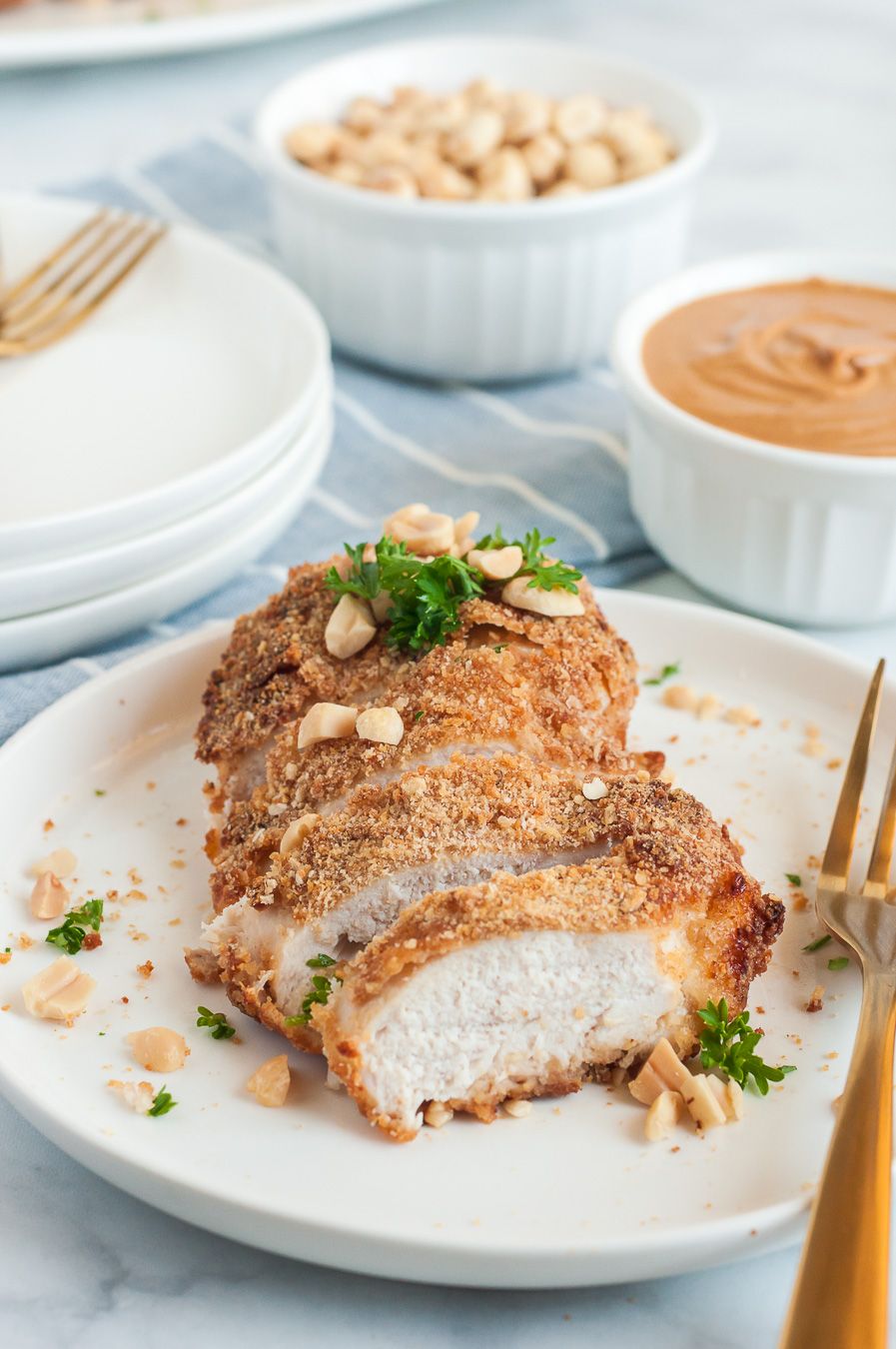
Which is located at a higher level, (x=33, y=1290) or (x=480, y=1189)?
(x=480, y=1189)

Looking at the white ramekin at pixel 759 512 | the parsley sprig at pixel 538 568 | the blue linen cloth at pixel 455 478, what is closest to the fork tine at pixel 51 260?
the blue linen cloth at pixel 455 478

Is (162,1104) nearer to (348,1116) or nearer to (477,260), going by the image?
(348,1116)

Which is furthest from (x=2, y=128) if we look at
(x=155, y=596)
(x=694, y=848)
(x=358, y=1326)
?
(x=358, y=1326)

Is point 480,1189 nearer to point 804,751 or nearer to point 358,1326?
point 358,1326

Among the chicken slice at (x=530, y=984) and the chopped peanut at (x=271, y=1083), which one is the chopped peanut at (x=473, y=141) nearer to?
the chicken slice at (x=530, y=984)

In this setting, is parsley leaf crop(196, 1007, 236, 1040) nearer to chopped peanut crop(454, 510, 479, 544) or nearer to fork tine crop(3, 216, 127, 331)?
chopped peanut crop(454, 510, 479, 544)

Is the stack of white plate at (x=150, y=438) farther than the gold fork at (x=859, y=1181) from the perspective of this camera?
Yes

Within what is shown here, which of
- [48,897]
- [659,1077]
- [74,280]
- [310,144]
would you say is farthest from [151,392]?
[659,1077]
